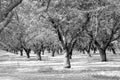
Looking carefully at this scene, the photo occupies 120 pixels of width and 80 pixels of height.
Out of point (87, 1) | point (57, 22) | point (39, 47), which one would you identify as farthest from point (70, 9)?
point (39, 47)

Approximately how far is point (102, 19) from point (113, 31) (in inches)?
238

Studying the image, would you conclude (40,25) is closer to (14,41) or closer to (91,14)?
(91,14)

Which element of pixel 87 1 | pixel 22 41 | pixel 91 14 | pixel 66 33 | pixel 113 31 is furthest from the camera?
pixel 22 41

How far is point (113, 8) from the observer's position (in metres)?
25.3

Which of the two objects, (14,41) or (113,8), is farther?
(14,41)

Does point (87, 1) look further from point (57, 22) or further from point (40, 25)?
point (40, 25)

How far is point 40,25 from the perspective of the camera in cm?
2805

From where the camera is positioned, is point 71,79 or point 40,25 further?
point 40,25

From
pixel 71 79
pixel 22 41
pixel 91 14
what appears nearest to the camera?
pixel 71 79

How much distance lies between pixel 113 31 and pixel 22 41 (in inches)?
1150

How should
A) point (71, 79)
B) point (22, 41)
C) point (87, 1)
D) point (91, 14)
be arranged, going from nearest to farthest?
point (71, 79), point (87, 1), point (91, 14), point (22, 41)

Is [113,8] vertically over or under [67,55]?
over

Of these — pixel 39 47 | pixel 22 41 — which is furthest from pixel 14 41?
pixel 39 47

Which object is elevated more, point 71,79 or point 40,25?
point 40,25
